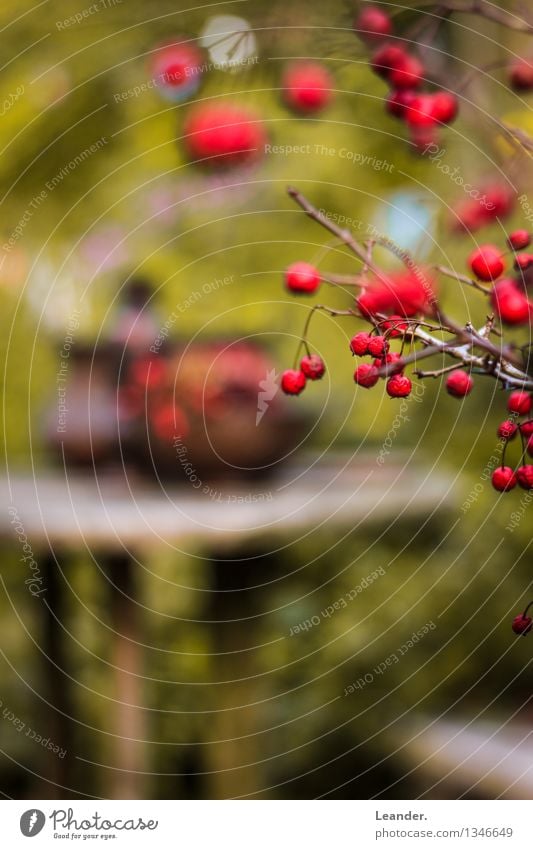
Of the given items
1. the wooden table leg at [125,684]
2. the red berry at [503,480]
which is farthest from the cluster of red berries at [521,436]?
the wooden table leg at [125,684]

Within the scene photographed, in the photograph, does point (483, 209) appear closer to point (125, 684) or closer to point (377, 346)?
point (377, 346)

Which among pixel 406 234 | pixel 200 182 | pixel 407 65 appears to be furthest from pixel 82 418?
pixel 407 65

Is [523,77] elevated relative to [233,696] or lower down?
elevated

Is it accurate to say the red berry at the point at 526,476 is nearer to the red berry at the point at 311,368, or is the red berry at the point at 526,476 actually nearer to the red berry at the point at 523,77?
the red berry at the point at 311,368

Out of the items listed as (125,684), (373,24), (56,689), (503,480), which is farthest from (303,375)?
(56,689)

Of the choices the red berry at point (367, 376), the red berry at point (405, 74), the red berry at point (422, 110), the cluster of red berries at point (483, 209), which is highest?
the cluster of red berries at point (483, 209)

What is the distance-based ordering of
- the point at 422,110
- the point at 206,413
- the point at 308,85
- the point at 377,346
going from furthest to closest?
the point at 206,413 < the point at 308,85 < the point at 422,110 < the point at 377,346

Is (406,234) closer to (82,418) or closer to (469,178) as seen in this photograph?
(469,178)
